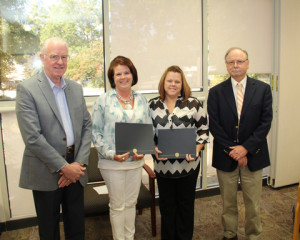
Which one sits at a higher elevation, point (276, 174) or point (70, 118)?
point (70, 118)

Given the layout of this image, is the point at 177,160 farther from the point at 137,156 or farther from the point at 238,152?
the point at 238,152

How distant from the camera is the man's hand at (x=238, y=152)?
93.0 inches

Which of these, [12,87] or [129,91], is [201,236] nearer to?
[129,91]

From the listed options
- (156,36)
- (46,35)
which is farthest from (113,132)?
(156,36)

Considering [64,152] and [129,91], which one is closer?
[64,152]

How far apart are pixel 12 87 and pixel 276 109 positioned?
10.9 ft

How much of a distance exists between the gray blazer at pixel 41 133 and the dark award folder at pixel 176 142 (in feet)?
2.14

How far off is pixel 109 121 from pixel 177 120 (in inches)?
21.5

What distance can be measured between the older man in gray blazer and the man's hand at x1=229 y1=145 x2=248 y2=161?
1226mm

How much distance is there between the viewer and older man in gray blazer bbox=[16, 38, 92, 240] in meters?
1.80

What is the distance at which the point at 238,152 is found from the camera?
237 cm

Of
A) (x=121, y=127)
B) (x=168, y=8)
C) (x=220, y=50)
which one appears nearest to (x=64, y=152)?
(x=121, y=127)

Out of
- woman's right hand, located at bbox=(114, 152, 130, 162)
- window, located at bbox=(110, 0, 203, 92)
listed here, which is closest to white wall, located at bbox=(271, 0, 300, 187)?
window, located at bbox=(110, 0, 203, 92)

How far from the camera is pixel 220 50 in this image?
3643mm
